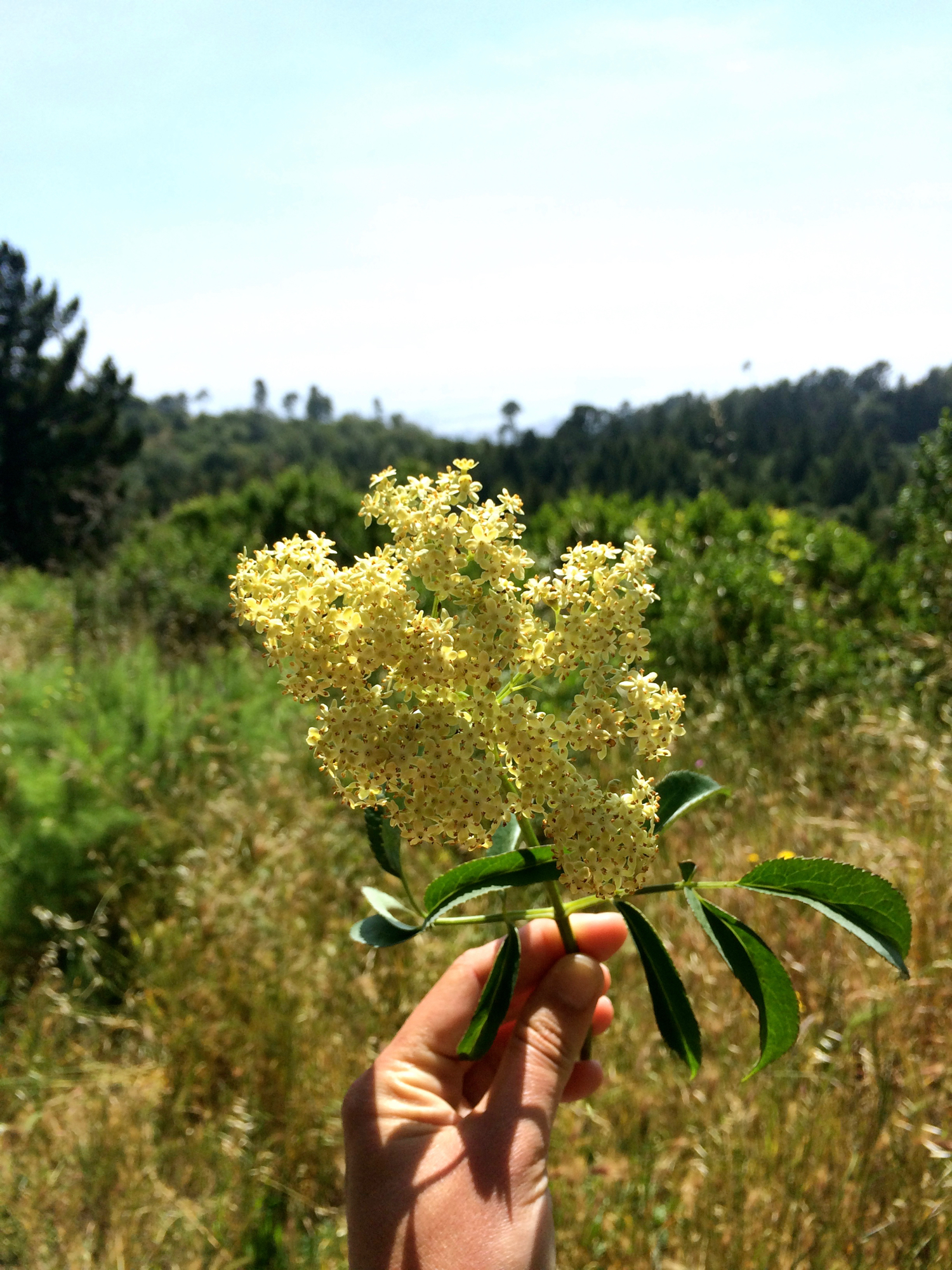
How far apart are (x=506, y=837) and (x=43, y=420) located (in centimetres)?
3659

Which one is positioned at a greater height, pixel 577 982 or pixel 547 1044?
pixel 577 982

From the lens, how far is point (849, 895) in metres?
1.26

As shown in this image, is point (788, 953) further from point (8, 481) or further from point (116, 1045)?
point (8, 481)

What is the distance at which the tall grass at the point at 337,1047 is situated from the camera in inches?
86.1

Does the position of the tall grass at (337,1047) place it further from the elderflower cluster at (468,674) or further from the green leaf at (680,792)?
the elderflower cluster at (468,674)

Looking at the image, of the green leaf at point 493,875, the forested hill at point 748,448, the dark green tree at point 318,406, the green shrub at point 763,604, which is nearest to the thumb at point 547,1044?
the green leaf at point 493,875

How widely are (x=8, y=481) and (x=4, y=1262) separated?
33503mm

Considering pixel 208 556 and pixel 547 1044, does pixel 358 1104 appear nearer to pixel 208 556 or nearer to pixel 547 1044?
pixel 547 1044

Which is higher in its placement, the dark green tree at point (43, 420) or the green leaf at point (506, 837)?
the dark green tree at point (43, 420)

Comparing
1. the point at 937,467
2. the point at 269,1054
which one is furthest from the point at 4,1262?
the point at 937,467

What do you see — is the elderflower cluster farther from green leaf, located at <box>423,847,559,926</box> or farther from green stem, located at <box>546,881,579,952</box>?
green stem, located at <box>546,881,579,952</box>

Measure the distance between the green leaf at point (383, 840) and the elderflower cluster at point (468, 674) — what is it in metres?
0.10

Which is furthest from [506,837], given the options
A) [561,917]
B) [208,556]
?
[208,556]

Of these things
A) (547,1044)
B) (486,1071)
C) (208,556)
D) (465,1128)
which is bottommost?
(486,1071)
